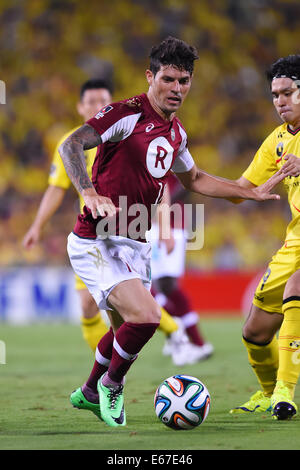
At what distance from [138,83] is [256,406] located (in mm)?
13162

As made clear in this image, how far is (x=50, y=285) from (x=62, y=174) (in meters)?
7.31

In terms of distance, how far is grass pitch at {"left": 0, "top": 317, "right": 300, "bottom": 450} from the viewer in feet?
11.9

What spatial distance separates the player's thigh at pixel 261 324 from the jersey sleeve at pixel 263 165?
83 centimetres

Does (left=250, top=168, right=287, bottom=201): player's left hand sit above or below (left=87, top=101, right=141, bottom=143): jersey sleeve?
below

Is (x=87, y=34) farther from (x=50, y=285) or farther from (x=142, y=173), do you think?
(x=142, y=173)

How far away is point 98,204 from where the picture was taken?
3.68 m

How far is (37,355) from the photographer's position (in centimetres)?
890

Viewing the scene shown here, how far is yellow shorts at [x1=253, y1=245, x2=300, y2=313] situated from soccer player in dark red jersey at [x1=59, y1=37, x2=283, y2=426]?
1.51 feet

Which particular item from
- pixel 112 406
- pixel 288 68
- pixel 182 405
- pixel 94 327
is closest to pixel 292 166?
pixel 288 68

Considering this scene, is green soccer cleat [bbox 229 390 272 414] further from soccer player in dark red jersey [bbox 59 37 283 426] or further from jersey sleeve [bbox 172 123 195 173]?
jersey sleeve [bbox 172 123 195 173]

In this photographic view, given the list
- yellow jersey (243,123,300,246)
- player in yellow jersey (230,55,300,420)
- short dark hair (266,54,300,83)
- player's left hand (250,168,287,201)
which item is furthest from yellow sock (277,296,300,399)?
short dark hair (266,54,300,83)

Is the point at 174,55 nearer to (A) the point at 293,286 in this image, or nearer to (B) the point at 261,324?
(A) the point at 293,286

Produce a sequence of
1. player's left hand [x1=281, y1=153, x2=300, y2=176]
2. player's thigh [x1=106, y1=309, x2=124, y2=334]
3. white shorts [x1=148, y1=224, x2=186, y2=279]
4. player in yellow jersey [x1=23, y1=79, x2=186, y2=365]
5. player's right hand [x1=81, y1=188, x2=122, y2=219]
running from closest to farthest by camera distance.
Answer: player's right hand [x1=81, y1=188, x2=122, y2=219] → player's left hand [x1=281, y1=153, x2=300, y2=176] → player's thigh [x1=106, y1=309, x2=124, y2=334] → player in yellow jersey [x1=23, y1=79, x2=186, y2=365] → white shorts [x1=148, y1=224, x2=186, y2=279]

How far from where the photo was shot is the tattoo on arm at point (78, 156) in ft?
12.7
